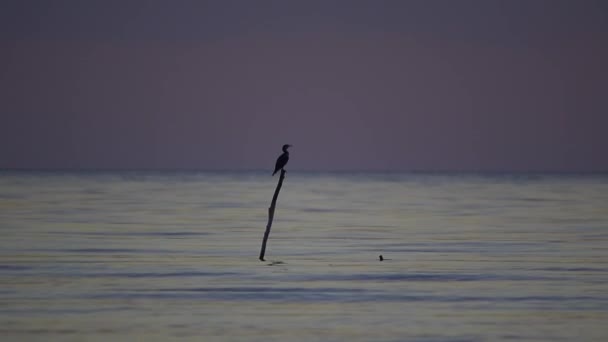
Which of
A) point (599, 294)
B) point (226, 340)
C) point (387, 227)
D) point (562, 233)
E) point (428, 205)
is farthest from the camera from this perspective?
point (428, 205)

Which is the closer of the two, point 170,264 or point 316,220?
point 170,264

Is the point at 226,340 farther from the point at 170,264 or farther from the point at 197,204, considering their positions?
the point at 197,204

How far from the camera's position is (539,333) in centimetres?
1666

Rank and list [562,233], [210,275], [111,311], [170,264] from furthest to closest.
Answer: [562,233] < [170,264] < [210,275] < [111,311]

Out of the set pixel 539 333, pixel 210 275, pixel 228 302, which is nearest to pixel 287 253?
pixel 210 275

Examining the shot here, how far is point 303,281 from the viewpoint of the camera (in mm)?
22234

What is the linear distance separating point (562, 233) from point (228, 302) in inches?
709

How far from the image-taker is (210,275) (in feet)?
76.0

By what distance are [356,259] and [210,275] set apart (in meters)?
4.59

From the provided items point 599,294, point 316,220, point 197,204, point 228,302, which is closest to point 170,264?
point 228,302

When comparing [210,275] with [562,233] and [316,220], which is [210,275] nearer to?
[562,233]

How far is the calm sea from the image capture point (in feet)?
55.7

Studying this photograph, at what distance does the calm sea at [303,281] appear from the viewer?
17.0m

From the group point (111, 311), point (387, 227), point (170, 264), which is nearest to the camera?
point (111, 311)
